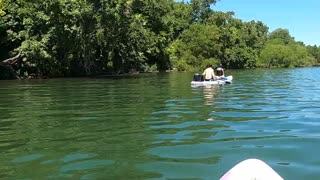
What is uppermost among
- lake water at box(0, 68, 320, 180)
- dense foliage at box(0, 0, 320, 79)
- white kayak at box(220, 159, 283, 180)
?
dense foliage at box(0, 0, 320, 79)

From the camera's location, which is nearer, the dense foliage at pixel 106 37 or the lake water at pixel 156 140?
the lake water at pixel 156 140

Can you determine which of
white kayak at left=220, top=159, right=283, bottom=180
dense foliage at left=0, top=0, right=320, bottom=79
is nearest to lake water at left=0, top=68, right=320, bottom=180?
white kayak at left=220, top=159, right=283, bottom=180

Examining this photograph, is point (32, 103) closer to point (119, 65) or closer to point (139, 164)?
point (139, 164)

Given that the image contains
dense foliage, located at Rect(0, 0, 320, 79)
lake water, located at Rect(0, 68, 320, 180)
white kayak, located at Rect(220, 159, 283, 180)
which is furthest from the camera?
dense foliage, located at Rect(0, 0, 320, 79)

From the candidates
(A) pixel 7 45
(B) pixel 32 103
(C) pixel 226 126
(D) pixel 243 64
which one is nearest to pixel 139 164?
(C) pixel 226 126

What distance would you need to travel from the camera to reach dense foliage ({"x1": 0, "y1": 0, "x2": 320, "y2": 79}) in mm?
37062

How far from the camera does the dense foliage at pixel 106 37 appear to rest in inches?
1459

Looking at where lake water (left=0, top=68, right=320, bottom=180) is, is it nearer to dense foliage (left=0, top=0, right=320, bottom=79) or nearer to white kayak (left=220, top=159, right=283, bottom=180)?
white kayak (left=220, top=159, right=283, bottom=180)

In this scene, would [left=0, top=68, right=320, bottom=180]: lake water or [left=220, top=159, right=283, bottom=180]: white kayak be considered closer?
[left=220, top=159, right=283, bottom=180]: white kayak

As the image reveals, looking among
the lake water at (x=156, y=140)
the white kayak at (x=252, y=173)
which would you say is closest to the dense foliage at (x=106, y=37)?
the lake water at (x=156, y=140)

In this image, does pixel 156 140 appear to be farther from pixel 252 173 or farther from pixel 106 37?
pixel 106 37

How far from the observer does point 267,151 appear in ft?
23.8

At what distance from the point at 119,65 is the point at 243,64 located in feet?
134

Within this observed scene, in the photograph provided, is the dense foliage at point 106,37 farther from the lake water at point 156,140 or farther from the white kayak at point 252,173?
the white kayak at point 252,173
